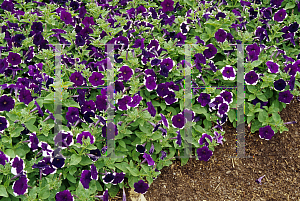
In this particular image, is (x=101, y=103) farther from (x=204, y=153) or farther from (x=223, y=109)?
(x=223, y=109)

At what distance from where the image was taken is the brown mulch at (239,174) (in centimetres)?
354

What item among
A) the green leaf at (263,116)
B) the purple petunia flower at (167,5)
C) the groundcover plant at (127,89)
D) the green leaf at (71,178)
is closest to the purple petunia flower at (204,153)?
the groundcover plant at (127,89)

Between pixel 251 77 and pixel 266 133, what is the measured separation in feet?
2.51

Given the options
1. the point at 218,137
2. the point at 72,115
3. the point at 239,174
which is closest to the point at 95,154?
the point at 72,115

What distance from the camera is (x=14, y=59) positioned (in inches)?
156

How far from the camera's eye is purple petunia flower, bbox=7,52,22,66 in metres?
3.94

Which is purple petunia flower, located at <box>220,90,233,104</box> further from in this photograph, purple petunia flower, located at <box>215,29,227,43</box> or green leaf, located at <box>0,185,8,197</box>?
green leaf, located at <box>0,185,8,197</box>

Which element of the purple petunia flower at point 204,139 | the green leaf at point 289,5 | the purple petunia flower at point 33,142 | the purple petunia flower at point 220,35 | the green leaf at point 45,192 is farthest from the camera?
the green leaf at point 289,5

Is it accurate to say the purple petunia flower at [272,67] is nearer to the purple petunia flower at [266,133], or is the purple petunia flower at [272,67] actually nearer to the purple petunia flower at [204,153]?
Result: the purple petunia flower at [266,133]

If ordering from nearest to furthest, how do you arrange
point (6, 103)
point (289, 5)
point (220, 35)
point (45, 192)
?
point (45, 192) < point (6, 103) < point (220, 35) < point (289, 5)

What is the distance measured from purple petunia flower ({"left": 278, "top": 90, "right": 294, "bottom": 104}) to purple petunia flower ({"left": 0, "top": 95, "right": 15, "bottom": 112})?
3.40m

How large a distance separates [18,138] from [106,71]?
1348mm

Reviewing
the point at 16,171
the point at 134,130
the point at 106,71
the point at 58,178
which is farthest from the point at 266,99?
the point at 16,171

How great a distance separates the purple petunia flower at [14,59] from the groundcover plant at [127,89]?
0.01 meters
